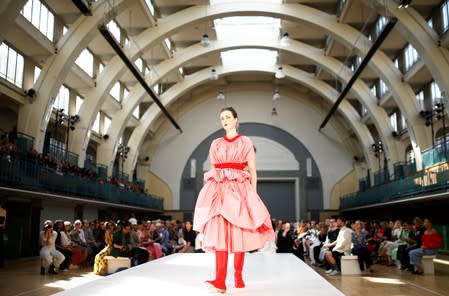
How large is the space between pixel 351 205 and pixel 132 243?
26611 millimetres

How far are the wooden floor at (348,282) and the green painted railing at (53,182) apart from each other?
11.4ft

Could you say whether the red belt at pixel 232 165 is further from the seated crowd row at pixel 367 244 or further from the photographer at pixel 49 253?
the photographer at pixel 49 253

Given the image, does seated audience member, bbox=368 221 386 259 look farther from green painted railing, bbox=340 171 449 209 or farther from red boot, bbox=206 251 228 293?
red boot, bbox=206 251 228 293

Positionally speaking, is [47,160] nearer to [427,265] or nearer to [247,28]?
[427,265]

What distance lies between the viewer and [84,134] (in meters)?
26.9

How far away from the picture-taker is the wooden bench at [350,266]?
13422 millimetres

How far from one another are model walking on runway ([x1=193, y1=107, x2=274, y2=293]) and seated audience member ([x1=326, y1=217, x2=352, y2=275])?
29.1 ft

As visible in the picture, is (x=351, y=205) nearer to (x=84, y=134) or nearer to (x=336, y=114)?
(x=336, y=114)

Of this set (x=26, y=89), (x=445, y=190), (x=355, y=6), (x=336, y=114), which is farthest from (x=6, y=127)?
(x=336, y=114)

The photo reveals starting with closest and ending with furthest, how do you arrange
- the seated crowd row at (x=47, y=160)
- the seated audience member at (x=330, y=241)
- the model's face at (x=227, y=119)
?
the model's face at (x=227, y=119)
the seated audience member at (x=330, y=241)
the seated crowd row at (x=47, y=160)

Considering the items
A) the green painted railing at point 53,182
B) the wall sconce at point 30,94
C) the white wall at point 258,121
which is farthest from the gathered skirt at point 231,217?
the white wall at point 258,121

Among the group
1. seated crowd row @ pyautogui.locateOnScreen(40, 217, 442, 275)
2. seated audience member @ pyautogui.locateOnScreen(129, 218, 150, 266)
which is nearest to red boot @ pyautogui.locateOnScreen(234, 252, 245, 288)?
seated crowd row @ pyautogui.locateOnScreen(40, 217, 442, 275)

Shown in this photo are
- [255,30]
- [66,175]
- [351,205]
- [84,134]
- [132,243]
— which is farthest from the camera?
[351,205]

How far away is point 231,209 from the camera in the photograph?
511cm
